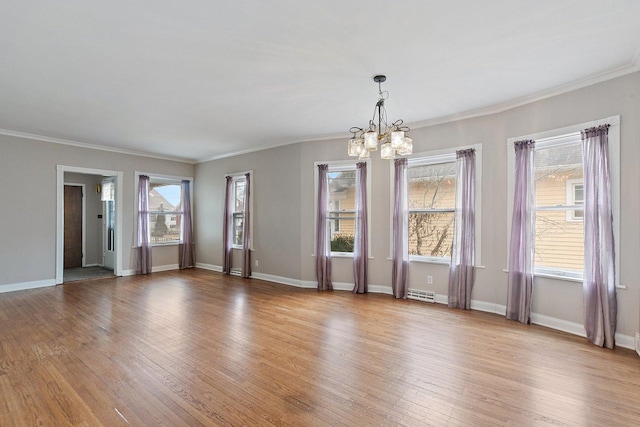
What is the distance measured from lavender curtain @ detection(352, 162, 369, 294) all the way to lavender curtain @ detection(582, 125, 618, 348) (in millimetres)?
2968

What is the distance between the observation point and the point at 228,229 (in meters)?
7.35

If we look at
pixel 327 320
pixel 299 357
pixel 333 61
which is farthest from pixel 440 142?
pixel 299 357

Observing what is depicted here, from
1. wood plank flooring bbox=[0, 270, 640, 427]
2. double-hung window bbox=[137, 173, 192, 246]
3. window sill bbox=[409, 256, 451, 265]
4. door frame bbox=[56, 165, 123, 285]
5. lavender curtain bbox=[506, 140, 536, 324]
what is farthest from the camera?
double-hung window bbox=[137, 173, 192, 246]

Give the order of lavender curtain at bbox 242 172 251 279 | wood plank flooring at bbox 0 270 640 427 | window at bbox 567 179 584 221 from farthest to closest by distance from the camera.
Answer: lavender curtain at bbox 242 172 251 279
window at bbox 567 179 584 221
wood plank flooring at bbox 0 270 640 427

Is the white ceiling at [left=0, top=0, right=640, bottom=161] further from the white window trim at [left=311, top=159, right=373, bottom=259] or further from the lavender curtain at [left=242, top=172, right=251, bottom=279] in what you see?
the lavender curtain at [left=242, top=172, right=251, bottom=279]

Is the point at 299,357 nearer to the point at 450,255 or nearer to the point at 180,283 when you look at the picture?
the point at 450,255

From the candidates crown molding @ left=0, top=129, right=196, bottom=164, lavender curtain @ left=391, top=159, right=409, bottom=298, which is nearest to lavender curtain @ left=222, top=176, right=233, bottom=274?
crown molding @ left=0, top=129, right=196, bottom=164

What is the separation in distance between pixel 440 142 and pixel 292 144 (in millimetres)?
2750

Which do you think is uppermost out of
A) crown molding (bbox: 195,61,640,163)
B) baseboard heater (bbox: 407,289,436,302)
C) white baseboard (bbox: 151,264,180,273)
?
crown molding (bbox: 195,61,640,163)

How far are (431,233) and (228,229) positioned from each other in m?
4.53

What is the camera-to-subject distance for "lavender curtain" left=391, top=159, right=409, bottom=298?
16.9ft

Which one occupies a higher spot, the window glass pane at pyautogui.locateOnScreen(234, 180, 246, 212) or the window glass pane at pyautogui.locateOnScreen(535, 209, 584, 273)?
the window glass pane at pyautogui.locateOnScreen(234, 180, 246, 212)

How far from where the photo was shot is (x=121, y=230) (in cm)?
705

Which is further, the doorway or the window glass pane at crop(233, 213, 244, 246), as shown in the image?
the doorway
